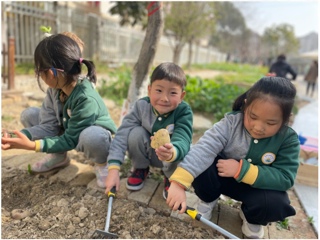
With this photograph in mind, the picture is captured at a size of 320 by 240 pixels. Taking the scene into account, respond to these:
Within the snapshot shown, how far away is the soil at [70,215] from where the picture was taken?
149 centimetres

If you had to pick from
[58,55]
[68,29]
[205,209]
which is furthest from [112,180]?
[68,29]

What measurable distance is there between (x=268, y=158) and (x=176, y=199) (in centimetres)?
55

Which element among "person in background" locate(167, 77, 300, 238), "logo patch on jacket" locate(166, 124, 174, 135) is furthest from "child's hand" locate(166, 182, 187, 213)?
"logo patch on jacket" locate(166, 124, 174, 135)

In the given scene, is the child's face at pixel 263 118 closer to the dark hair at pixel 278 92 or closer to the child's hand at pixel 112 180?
the dark hair at pixel 278 92

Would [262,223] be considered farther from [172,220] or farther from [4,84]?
[4,84]

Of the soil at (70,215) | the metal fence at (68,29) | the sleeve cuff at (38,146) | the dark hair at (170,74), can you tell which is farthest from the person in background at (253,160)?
the metal fence at (68,29)

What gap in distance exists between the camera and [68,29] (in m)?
8.71

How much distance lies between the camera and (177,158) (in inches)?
60.4

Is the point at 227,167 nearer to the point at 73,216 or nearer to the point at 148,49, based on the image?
the point at 73,216

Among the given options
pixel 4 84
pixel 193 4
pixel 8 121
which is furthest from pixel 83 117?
pixel 193 4

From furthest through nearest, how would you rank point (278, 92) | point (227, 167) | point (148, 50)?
1. point (148, 50)
2. point (227, 167)
3. point (278, 92)

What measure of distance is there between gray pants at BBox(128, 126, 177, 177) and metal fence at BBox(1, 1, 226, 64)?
5.41 m

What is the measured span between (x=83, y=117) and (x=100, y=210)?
1.94 feet

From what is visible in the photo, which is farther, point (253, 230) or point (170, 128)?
point (170, 128)
